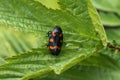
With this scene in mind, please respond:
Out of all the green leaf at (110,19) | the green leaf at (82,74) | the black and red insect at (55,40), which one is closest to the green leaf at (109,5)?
the green leaf at (110,19)

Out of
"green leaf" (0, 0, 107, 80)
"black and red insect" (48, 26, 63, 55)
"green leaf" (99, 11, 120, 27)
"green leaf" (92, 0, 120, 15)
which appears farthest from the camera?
"green leaf" (99, 11, 120, 27)

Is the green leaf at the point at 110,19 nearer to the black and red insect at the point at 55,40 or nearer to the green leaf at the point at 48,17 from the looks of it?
the black and red insect at the point at 55,40

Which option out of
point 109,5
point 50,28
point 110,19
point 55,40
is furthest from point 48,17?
point 110,19

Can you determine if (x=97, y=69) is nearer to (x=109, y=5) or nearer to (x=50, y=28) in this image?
(x=50, y=28)

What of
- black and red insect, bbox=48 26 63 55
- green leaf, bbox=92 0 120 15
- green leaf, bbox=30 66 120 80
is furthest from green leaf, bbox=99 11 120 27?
green leaf, bbox=30 66 120 80

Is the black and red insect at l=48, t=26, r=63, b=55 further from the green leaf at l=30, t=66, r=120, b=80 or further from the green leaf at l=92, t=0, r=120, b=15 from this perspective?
the green leaf at l=92, t=0, r=120, b=15

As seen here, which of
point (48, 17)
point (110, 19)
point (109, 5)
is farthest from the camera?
point (110, 19)

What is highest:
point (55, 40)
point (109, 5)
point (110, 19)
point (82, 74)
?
point (109, 5)

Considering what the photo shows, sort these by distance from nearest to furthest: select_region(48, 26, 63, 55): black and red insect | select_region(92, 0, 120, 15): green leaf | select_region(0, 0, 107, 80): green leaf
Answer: select_region(0, 0, 107, 80): green leaf < select_region(48, 26, 63, 55): black and red insect < select_region(92, 0, 120, 15): green leaf
